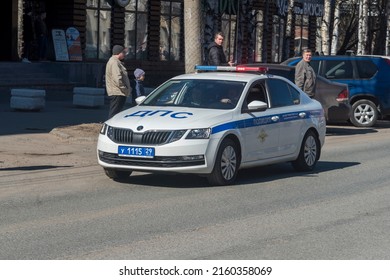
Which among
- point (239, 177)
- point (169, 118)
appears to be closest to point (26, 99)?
point (239, 177)

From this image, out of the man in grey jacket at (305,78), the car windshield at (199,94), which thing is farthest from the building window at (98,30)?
the car windshield at (199,94)

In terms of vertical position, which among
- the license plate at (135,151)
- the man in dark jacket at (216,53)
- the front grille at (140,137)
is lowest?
the license plate at (135,151)

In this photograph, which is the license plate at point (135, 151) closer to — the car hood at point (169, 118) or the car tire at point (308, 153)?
the car hood at point (169, 118)

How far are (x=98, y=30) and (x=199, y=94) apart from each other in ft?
74.8

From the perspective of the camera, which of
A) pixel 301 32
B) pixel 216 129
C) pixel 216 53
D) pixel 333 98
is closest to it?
pixel 216 129

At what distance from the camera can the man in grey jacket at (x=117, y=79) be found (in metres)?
17.8

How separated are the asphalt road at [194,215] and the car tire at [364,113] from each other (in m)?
9.20

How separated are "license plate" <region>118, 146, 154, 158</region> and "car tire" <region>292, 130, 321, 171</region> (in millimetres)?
3271

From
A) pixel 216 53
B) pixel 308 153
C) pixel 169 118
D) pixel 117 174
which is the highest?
pixel 216 53

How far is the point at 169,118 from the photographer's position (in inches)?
512

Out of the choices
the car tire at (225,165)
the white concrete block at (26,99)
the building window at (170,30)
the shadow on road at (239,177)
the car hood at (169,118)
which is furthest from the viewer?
the building window at (170,30)

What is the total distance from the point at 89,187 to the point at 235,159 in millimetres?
1995

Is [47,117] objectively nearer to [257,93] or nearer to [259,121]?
[257,93]

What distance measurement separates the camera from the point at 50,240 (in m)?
9.40
